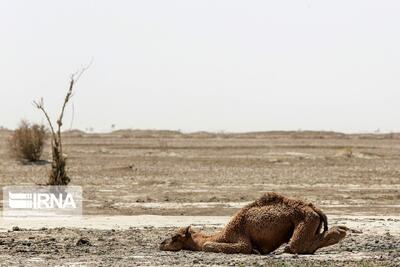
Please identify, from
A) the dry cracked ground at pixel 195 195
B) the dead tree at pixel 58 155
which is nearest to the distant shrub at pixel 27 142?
the dry cracked ground at pixel 195 195

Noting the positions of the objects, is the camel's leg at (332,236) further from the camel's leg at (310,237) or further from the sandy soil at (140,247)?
the sandy soil at (140,247)

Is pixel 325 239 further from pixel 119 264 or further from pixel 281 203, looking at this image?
pixel 119 264

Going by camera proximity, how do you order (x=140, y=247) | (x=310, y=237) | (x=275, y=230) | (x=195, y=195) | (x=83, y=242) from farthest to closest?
(x=195, y=195)
(x=83, y=242)
(x=140, y=247)
(x=275, y=230)
(x=310, y=237)

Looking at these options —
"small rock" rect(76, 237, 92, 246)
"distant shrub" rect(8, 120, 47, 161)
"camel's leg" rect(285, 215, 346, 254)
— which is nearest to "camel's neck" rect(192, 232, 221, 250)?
"camel's leg" rect(285, 215, 346, 254)

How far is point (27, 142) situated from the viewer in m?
45.7

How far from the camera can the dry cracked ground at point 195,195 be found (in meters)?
13.2

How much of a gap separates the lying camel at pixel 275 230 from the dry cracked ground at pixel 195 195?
0.28m

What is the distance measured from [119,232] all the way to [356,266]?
241 inches

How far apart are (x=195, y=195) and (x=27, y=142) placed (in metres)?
20.0

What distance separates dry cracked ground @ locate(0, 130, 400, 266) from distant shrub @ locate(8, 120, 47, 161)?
87 cm

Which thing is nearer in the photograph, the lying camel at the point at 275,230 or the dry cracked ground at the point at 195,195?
the lying camel at the point at 275,230

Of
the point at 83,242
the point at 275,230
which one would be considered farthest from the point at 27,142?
the point at 275,230

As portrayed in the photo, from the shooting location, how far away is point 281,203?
13.3 meters

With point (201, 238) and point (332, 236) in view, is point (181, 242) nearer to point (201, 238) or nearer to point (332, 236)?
point (201, 238)
